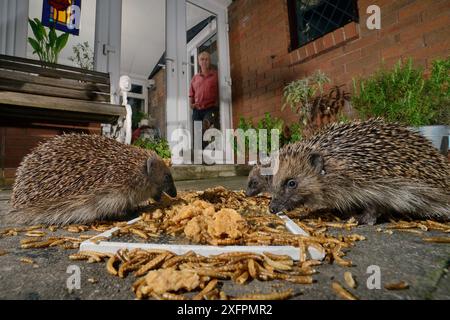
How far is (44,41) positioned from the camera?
5.25 m

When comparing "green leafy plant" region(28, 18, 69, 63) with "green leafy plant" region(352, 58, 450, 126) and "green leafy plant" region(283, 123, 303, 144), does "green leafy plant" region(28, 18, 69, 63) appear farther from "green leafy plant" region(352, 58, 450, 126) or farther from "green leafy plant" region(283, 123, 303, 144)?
"green leafy plant" region(352, 58, 450, 126)

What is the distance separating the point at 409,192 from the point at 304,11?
586 cm

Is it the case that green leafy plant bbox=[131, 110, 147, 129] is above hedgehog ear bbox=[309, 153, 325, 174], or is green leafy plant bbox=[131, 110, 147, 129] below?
above

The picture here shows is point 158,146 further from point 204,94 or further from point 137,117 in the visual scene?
point 137,117

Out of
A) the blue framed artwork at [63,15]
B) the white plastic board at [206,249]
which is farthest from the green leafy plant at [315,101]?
the blue framed artwork at [63,15]

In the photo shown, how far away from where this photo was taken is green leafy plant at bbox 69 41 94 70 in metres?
6.14

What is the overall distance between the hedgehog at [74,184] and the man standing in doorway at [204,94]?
5466 millimetres

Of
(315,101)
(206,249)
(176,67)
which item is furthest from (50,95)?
(315,101)

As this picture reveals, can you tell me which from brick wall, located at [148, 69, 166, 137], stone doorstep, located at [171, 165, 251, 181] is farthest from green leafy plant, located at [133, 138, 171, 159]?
brick wall, located at [148, 69, 166, 137]

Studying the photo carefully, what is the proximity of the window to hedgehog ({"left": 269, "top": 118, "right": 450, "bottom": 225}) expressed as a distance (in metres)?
4.19

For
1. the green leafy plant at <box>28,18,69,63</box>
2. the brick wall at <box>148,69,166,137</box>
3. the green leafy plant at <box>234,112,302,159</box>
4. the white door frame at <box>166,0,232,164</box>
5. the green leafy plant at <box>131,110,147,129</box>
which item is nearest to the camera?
the green leafy plant at <box>28,18,69,63</box>

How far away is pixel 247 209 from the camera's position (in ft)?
8.68

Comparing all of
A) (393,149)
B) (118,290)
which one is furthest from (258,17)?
(118,290)

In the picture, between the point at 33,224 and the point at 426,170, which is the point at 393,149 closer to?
the point at 426,170
